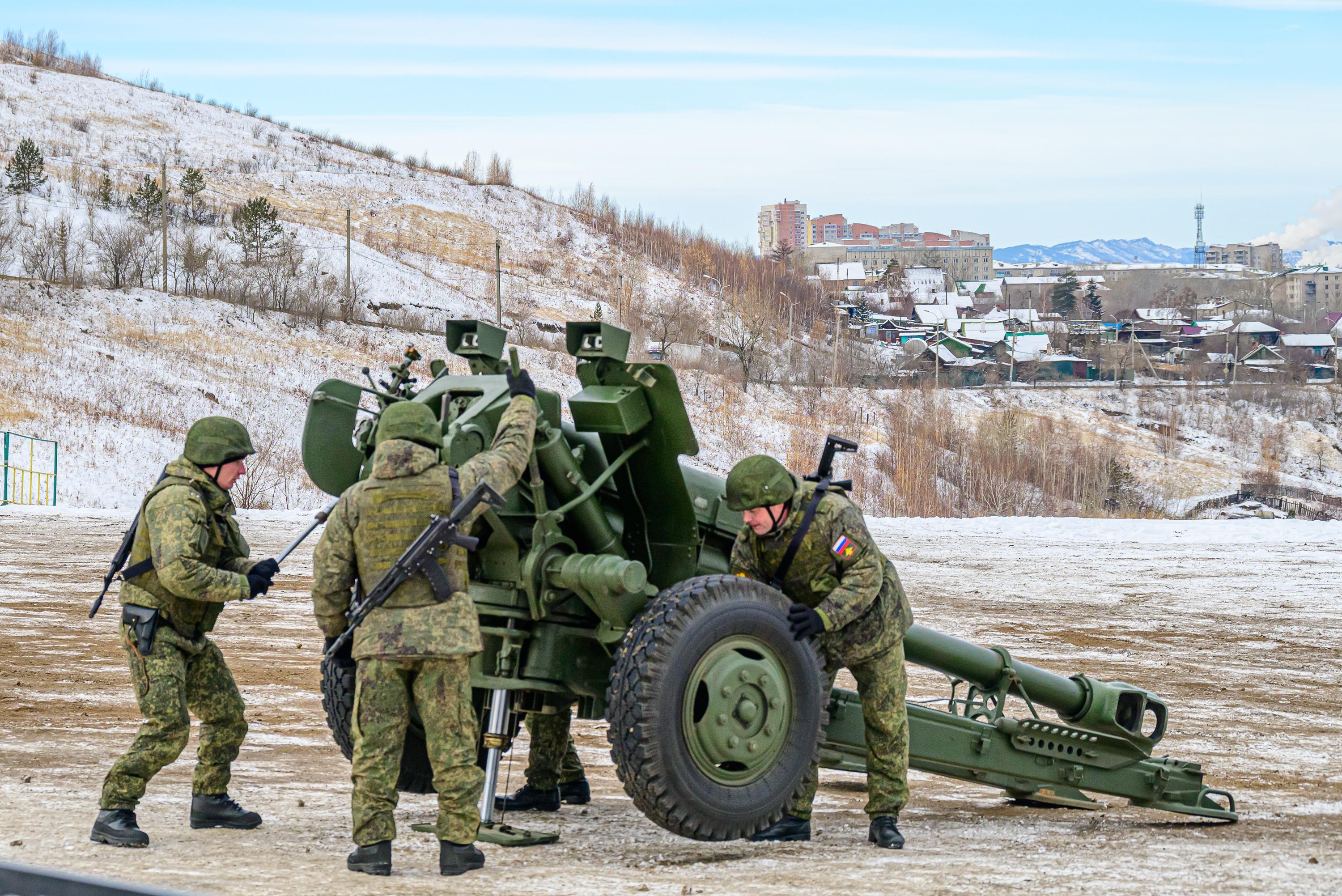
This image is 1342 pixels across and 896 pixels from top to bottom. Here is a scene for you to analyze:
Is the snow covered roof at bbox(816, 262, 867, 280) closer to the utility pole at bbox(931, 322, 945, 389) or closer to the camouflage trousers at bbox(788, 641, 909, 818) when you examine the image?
the utility pole at bbox(931, 322, 945, 389)

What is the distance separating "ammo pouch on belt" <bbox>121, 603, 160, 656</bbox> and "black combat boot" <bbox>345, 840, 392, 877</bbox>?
4.41ft

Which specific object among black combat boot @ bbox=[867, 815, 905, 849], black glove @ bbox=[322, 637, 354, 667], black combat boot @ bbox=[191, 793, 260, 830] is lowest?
black combat boot @ bbox=[867, 815, 905, 849]

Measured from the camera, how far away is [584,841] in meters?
6.30

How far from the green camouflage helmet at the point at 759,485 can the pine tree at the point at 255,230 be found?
53.1 m

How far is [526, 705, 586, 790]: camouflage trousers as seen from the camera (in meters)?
7.12

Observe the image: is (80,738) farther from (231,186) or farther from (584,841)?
(231,186)

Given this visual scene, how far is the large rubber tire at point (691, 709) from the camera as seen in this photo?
5652 millimetres

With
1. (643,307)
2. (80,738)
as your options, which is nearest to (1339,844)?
(80,738)

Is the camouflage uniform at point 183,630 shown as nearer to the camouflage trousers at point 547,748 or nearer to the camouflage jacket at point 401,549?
the camouflage jacket at point 401,549

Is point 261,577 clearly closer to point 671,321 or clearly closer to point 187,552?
point 187,552

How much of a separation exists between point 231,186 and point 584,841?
69911 mm

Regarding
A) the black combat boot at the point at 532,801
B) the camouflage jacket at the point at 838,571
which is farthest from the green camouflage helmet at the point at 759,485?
the black combat boot at the point at 532,801

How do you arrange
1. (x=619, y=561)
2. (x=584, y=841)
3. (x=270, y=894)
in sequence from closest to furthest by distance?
(x=270, y=894)
(x=619, y=561)
(x=584, y=841)

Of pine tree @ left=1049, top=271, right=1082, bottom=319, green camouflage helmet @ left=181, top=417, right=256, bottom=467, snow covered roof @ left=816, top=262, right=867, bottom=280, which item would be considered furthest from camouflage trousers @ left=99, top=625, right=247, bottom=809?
snow covered roof @ left=816, top=262, right=867, bottom=280
